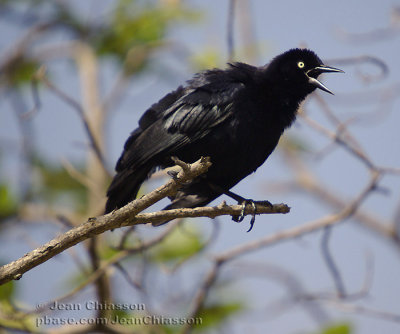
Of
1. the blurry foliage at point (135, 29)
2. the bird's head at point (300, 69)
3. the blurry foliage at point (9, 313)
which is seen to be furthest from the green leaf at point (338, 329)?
the blurry foliage at point (135, 29)

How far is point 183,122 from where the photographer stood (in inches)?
165

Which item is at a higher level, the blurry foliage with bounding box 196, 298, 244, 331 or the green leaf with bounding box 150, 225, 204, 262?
the green leaf with bounding box 150, 225, 204, 262

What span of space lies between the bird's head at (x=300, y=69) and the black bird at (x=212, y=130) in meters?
0.04

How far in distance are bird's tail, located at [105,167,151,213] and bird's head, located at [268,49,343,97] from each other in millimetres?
1235

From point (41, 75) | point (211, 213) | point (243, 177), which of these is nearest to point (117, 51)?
point (41, 75)

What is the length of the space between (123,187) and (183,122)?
0.59 metres

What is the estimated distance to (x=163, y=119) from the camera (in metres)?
4.28

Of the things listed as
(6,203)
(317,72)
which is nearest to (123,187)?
(317,72)

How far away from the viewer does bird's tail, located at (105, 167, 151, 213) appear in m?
4.15

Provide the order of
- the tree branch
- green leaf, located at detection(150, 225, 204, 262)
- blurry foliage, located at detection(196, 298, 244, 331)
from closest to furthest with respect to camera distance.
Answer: the tree branch → blurry foliage, located at detection(196, 298, 244, 331) → green leaf, located at detection(150, 225, 204, 262)

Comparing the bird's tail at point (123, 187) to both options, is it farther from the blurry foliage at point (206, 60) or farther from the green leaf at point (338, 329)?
the blurry foliage at point (206, 60)

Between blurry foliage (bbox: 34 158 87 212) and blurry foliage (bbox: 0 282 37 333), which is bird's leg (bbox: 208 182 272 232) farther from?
blurry foliage (bbox: 34 158 87 212)

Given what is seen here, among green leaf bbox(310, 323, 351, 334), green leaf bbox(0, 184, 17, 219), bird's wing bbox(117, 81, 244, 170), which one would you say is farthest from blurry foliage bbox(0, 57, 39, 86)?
green leaf bbox(310, 323, 351, 334)

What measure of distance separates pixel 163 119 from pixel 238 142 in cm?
54
